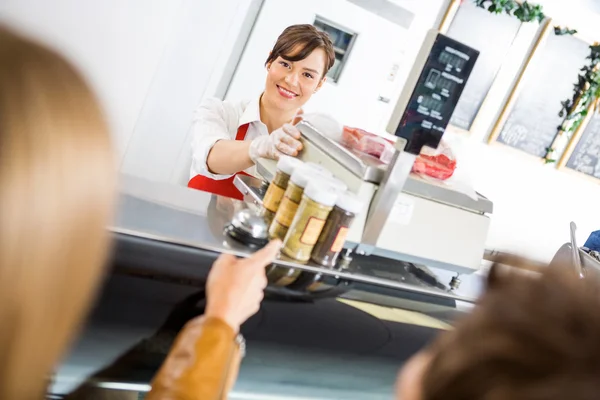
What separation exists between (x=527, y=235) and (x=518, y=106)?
1222 millimetres

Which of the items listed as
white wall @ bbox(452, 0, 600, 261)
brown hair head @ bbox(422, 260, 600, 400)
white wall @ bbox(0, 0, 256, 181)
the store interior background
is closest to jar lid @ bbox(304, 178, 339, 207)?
brown hair head @ bbox(422, 260, 600, 400)

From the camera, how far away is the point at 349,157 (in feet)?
4.51

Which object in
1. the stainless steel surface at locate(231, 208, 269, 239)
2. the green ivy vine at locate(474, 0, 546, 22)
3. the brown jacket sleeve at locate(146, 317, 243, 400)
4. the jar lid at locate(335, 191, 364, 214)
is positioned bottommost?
the brown jacket sleeve at locate(146, 317, 243, 400)

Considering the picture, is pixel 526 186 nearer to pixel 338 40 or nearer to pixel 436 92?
pixel 338 40

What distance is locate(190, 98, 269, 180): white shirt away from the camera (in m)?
2.14

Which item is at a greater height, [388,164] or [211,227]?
[388,164]

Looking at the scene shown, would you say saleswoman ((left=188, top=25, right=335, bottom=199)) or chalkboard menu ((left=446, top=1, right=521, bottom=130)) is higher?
chalkboard menu ((left=446, top=1, right=521, bottom=130))

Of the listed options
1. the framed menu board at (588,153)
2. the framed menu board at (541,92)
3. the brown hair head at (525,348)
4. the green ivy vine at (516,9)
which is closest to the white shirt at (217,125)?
the brown hair head at (525,348)

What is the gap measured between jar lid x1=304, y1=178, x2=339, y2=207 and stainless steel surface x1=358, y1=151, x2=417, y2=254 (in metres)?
0.17

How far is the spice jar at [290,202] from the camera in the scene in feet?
3.95

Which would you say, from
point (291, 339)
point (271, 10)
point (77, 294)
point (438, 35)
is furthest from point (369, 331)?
point (271, 10)

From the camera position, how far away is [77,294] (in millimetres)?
600

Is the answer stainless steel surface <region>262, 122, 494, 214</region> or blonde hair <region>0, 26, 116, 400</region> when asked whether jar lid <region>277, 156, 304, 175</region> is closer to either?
stainless steel surface <region>262, 122, 494, 214</region>

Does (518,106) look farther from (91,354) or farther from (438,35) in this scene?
(91,354)
